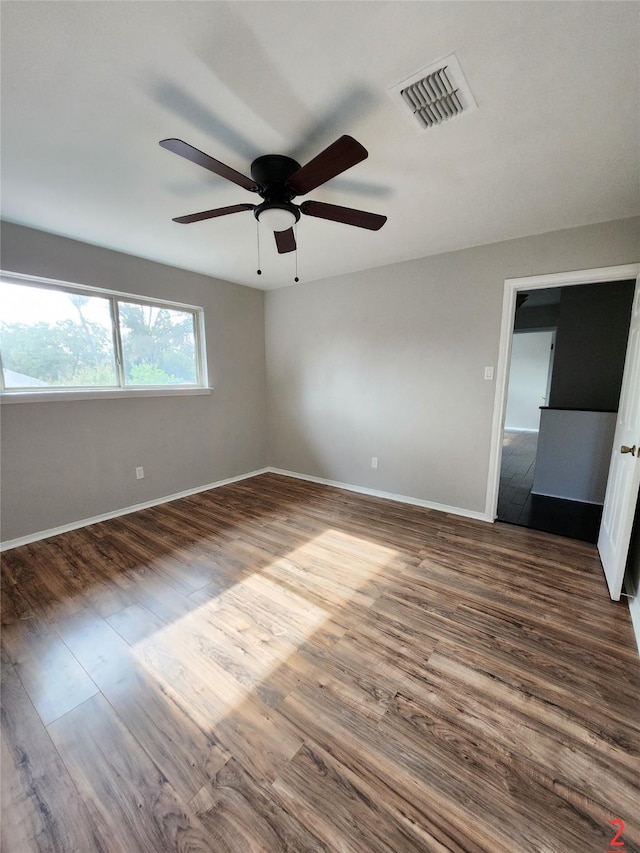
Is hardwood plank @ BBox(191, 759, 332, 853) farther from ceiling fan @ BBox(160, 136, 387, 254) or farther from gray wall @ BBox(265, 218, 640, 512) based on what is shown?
gray wall @ BBox(265, 218, 640, 512)

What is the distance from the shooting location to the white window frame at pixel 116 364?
99.3 inches

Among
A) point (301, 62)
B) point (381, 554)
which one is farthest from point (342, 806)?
point (301, 62)

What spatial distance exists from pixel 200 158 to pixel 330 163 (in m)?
0.53

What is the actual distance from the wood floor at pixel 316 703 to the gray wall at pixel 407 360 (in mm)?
1134

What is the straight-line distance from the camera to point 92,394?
2863mm

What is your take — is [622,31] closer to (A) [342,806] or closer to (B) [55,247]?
(A) [342,806]

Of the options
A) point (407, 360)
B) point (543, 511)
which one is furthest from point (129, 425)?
point (543, 511)

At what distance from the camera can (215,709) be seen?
1.33m

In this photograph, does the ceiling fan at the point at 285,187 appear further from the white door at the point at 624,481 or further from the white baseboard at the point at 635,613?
the white baseboard at the point at 635,613

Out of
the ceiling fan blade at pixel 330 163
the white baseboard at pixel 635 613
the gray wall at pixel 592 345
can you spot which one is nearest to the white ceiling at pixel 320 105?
the ceiling fan blade at pixel 330 163

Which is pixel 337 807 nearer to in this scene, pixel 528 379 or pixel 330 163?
pixel 330 163

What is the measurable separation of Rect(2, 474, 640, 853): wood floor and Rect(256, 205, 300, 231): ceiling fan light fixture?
2.16 metres

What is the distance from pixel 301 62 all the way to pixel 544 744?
265 centimetres

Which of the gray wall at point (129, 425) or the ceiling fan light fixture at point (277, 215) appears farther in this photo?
the gray wall at point (129, 425)
